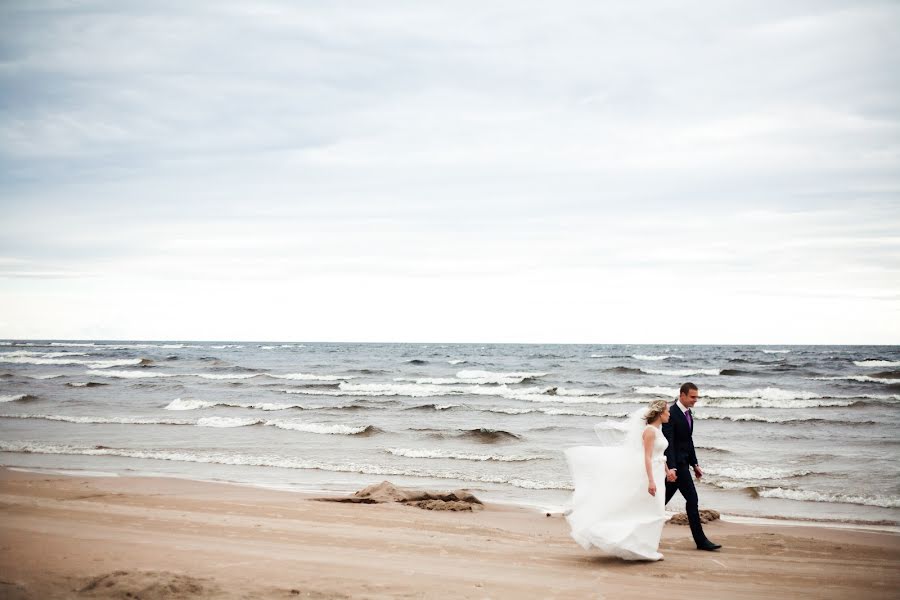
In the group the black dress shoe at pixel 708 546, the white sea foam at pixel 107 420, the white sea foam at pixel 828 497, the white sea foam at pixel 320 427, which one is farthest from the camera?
the white sea foam at pixel 107 420

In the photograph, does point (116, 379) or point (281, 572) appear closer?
point (281, 572)

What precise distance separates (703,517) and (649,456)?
11.5ft

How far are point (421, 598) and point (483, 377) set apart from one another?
35919 mm

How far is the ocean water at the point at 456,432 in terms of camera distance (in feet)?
41.6

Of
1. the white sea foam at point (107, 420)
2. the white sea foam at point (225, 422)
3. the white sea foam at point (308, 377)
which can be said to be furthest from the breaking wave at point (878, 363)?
the white sea foam at point (107, 420)

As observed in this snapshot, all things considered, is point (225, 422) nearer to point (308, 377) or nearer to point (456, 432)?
point (456, 432)

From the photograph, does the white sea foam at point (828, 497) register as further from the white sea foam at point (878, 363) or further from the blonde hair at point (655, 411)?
the white sea foam at point (878, 363)

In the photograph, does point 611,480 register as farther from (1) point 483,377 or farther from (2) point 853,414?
(1) point 483,377

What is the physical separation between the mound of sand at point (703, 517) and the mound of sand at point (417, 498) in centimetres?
281

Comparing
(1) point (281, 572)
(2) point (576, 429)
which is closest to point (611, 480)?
(1) point (281, 572)

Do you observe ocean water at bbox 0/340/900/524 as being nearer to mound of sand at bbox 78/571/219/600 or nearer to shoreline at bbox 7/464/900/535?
shoreline at bbox 7/464/900/535

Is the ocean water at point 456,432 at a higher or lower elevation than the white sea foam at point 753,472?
lower

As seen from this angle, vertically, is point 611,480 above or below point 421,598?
above

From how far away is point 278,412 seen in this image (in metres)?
23.8
